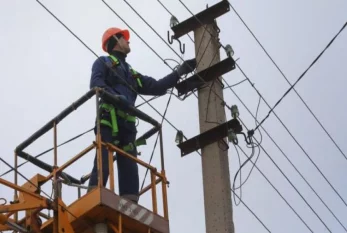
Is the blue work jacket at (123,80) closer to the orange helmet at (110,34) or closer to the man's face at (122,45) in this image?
the man's face at (122,45)

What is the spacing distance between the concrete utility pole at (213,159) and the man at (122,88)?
0.33m

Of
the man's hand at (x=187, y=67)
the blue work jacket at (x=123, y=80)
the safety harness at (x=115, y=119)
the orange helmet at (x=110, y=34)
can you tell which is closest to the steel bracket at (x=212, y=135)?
the safety harness at (x=115, y=119)

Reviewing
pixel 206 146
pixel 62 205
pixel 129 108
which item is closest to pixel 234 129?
pixel 206 146

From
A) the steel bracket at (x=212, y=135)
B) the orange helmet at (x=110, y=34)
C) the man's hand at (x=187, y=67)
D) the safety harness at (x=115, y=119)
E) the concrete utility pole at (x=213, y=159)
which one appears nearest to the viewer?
the concrete utility pole at (x=213, y=159)

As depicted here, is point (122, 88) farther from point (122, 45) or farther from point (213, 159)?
point (213, 159)

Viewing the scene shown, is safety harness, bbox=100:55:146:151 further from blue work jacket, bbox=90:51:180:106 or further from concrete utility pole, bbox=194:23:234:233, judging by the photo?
concrete utility pole, bbox=194:23:234:233

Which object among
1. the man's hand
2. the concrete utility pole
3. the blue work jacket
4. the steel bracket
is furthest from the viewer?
the man's hand

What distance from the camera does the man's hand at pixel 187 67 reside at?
12.8 meters

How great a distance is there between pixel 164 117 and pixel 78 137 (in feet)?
4.19

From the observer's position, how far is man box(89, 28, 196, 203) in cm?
1166

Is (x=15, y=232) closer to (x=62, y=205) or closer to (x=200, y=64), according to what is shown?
(x=62, y=205)

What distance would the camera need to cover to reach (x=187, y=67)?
12773mm

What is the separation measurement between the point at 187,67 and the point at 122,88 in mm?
1007

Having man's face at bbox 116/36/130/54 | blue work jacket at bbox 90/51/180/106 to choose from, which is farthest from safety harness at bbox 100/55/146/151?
man's face at bbox 116/36/130/54
